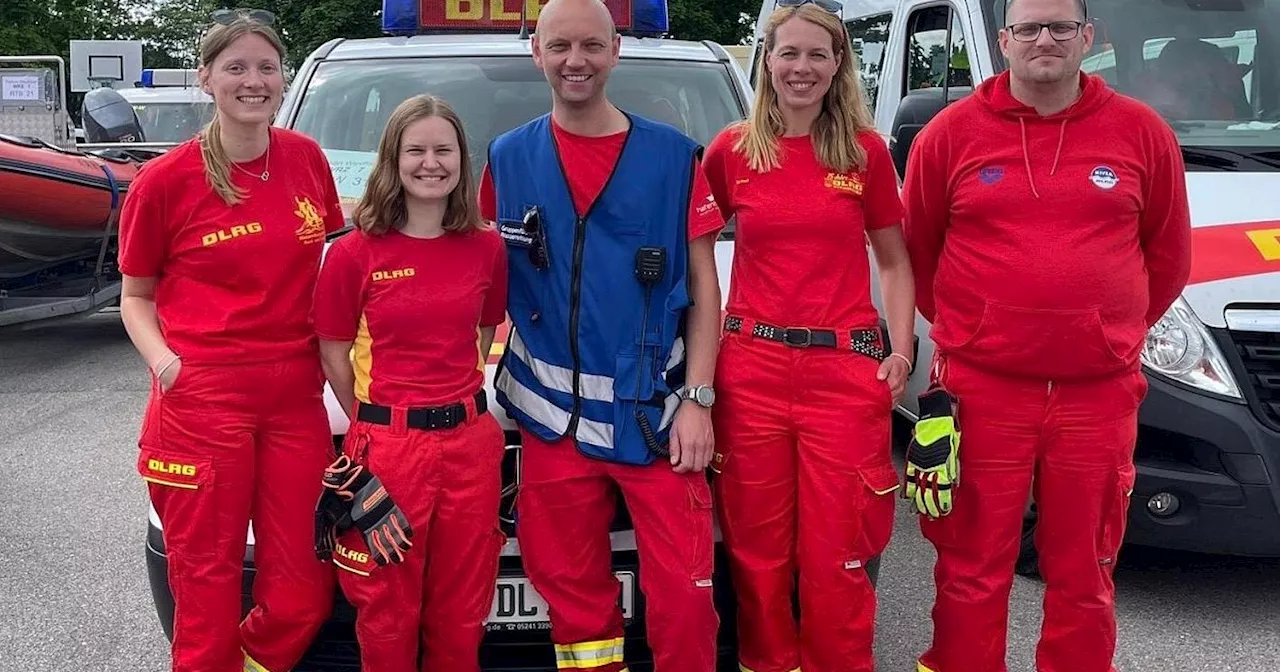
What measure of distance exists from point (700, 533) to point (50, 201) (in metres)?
6.39

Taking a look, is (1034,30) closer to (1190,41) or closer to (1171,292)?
(1171,292)

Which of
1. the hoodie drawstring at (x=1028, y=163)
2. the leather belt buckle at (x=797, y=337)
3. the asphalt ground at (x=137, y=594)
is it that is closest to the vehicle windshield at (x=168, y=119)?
the asphalt ground at (x=137, y=594)

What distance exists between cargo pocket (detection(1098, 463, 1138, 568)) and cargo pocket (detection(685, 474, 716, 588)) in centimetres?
95

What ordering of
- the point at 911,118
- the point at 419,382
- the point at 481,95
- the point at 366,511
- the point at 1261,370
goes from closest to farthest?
the point at 366,511, the point at 419,382, the point at 1261,370, the point at 911,118, the point at 481,95

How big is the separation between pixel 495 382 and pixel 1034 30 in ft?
4.84

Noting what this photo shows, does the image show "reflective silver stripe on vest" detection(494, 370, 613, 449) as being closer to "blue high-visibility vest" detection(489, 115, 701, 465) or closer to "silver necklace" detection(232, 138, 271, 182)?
"blue high-visibility vest" detection(489, 115, 701, 465)

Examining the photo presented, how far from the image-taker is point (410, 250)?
2664 millimetres

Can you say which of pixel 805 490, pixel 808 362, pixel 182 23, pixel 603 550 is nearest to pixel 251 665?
pixel 603 550

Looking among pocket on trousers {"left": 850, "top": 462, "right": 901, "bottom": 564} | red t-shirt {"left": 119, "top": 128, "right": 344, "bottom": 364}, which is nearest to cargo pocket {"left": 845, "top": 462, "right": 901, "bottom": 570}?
pocket on trousers {"left": 850, "top": 462, "right": 901, "bottom": 564}

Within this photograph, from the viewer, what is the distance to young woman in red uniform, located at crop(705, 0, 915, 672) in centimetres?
271

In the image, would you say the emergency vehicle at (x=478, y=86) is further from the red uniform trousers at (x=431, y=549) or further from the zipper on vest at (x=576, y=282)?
the red uniform trousers at (x=431, y=549)

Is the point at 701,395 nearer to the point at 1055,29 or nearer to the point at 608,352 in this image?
the point at 608,352

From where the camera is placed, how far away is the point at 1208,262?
11.5ft

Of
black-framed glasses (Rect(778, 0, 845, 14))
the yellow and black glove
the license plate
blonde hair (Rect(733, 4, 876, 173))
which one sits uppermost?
Answer: black-framed glasses (Rect(778, 0, 845, 14))
